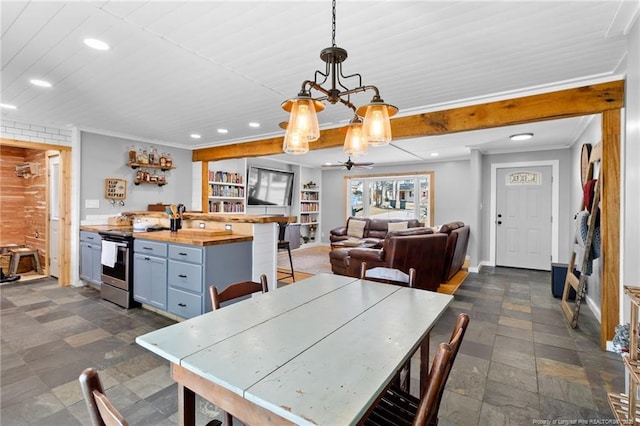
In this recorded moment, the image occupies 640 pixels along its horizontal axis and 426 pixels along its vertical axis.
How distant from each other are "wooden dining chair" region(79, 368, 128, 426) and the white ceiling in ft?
6.45

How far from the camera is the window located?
8070 mm

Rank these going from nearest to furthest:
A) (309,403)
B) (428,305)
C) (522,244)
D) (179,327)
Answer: (309,403) → (179,327) → (428,305) → (522,244)

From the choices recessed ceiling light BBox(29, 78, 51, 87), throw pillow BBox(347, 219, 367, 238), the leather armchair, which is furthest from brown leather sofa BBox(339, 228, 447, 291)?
recessed ceiling light BBox(29, 78, 51, 87)

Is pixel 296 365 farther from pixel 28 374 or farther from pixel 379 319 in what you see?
pixel 28 374

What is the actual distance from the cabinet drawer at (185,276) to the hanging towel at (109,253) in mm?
1067

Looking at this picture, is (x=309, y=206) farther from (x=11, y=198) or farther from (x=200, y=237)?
(x=11, y=198)

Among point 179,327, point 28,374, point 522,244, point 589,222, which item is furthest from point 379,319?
point 522,244

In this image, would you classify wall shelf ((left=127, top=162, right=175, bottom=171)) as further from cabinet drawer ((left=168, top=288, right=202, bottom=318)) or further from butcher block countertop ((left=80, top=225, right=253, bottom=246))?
cabinet drawer ((left=168, top=288, right=202, bottom=318))

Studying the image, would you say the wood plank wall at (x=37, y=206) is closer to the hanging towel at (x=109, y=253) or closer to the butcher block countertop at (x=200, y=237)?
the hanging towel at (x=109, y=253)

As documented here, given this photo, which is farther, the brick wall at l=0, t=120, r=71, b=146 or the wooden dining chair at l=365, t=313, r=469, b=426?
the brick wall at l=0, t=120, r=71, b=146

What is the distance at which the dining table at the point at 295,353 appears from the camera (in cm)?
84

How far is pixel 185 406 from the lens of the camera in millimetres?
1156

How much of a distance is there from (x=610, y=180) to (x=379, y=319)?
8.96 feet

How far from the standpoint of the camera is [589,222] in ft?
11.0
